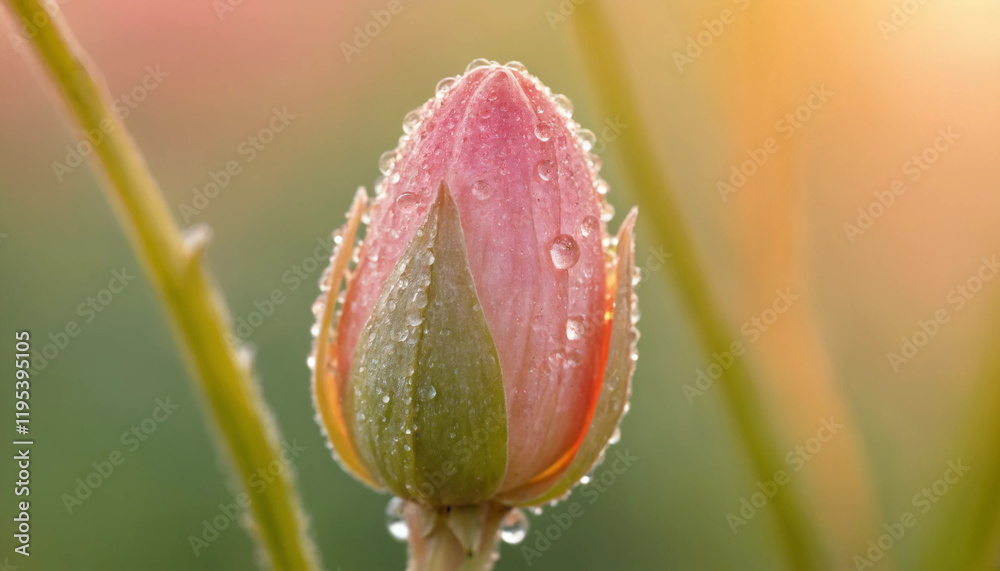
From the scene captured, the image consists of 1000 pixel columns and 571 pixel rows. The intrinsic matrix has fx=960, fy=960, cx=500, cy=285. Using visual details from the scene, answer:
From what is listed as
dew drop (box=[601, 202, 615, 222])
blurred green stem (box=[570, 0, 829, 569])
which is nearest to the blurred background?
blurred green stem (box=[570, 0, 829, 569])

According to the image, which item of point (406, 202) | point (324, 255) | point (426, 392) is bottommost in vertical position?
point (324, 255)

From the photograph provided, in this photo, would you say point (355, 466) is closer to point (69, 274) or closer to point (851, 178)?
point (851, 178)

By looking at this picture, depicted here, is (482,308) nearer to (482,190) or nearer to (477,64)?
(482,190)

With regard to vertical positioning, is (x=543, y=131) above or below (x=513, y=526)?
above

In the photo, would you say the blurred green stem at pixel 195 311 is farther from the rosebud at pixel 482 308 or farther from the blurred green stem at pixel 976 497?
the blurred green stem at pixel 976 497

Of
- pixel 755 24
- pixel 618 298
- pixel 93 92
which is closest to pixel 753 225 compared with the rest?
pixel 755 24

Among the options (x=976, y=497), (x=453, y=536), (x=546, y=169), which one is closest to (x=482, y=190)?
(x=546, y=169)
